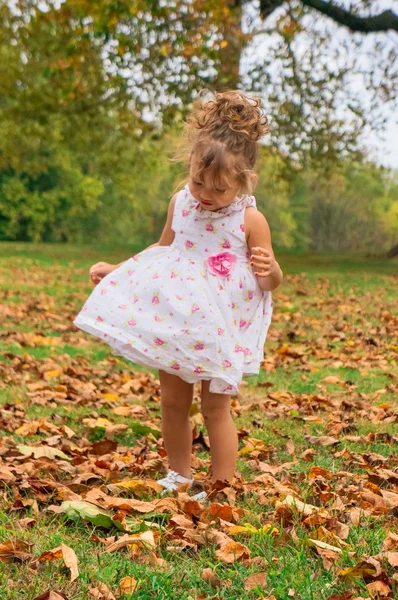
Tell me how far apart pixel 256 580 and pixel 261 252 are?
1.51 metres

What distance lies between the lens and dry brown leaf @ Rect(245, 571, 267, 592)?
240 centimetres

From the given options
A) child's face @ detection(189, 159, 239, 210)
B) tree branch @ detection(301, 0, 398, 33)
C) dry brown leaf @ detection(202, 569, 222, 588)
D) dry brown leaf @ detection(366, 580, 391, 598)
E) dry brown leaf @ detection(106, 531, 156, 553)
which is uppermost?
tree branch @ detection(301, 0, 398, 33)

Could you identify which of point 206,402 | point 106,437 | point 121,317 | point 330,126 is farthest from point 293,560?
point 330,126

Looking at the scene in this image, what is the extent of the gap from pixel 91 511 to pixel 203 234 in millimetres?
1322

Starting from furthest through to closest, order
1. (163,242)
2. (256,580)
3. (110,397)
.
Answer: (110,397)
(163,242)
(256,580)

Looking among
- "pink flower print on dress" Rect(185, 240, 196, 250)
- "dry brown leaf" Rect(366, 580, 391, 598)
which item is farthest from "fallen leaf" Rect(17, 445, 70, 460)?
"dry brown leaf" Rect(366, 580, 391, 598)

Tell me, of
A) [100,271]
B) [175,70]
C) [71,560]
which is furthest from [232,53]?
[71,560]

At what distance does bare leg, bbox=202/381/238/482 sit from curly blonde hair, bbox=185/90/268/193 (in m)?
0.94

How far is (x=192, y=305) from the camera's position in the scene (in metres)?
3.42

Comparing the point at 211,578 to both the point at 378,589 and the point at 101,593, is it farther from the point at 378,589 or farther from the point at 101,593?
the point at 378,589

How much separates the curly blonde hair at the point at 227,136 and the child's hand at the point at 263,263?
0.95ft

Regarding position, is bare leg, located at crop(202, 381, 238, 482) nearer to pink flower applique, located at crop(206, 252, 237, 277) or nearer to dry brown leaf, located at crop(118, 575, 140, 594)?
pink flower applique, located at crop(206, 252, 237, 277)

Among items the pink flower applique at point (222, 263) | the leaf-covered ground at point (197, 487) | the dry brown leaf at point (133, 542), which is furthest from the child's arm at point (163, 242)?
the dry brown leaf at point (133, 542)

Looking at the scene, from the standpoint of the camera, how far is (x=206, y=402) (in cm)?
359
